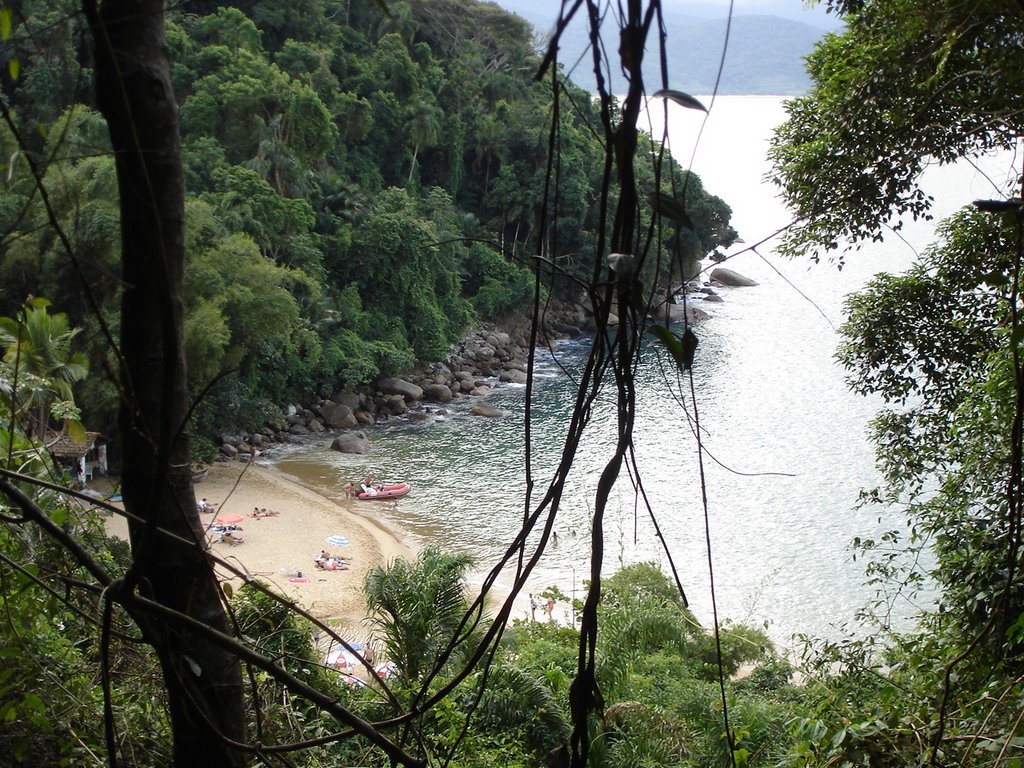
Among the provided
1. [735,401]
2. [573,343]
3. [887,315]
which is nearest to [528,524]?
[887,315]

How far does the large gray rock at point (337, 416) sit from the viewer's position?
58.6 ft

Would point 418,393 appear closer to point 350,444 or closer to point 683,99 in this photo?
point 350,444

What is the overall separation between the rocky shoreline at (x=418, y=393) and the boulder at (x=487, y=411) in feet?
0.07

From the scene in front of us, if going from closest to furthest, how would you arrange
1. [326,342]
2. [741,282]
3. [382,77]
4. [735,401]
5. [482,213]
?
1. [326,342]
2. [735,401]
3. [382,77]
4. [482,213]
5. [741,282]

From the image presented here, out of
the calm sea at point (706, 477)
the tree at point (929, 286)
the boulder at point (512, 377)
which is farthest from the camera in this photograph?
the boulder at point (512, 377)

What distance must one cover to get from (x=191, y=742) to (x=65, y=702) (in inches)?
46.2

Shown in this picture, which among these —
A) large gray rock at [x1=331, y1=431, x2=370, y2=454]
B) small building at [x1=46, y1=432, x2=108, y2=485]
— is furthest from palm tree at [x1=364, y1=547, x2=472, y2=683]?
large gray rock at [x1=331, y1=431, x2=370, y2=454]

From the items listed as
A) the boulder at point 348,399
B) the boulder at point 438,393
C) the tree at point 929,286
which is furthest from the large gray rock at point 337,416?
the tree at point 929,286

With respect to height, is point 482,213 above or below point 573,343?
above

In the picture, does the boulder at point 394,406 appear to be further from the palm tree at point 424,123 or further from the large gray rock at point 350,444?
the palm tree at point 424,123

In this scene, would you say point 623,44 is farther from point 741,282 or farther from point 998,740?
point 741,282

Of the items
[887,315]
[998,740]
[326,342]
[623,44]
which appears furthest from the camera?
[326,342]

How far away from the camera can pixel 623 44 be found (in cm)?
73

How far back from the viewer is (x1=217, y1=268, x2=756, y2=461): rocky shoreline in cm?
1677
